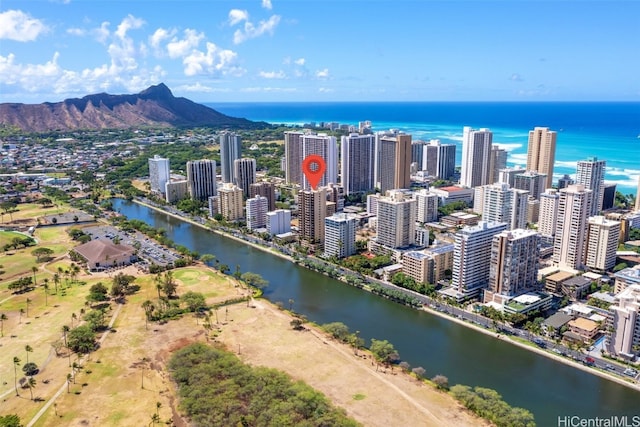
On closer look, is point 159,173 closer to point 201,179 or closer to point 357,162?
point 201,179

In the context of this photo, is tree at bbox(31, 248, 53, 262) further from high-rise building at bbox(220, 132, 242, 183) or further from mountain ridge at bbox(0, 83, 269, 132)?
mountain ridge at bbox(0, 83, 269, 132)

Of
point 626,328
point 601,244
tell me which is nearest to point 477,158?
point 601,244

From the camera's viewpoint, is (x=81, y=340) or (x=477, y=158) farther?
(x=477, y=158)

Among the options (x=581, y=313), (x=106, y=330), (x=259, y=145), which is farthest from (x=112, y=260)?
(x=259, y=145)

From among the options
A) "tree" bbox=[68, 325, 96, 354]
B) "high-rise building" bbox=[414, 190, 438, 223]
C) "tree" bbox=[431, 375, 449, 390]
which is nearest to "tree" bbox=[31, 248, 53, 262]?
"tree" bbox=[68, 325, 96, 354]

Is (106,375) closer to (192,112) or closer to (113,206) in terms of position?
(113,206)

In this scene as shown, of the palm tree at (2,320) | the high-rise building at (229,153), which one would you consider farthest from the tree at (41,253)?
the high-rise building at (229,153)

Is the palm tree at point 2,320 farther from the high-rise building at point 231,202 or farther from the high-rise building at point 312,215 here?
the high-rise building at point 231,202
